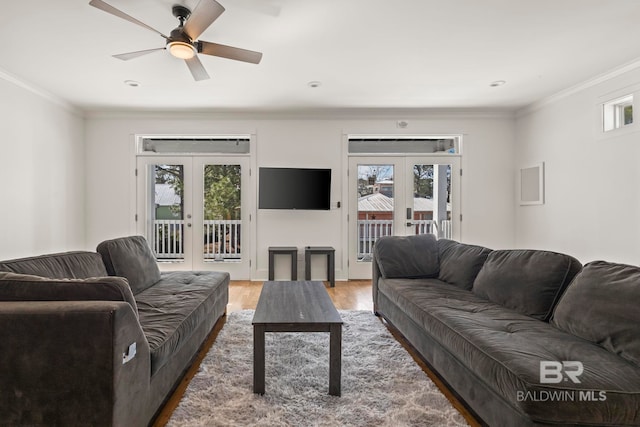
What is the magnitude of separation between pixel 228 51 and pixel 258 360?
2299mm

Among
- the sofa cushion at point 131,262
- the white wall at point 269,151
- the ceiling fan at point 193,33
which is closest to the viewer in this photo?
the ceiling fan at point 193,33

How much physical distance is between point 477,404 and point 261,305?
1.42 meters

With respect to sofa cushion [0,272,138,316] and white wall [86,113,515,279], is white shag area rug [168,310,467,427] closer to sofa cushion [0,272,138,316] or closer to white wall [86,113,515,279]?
sofa cushion [0,272,138,316]

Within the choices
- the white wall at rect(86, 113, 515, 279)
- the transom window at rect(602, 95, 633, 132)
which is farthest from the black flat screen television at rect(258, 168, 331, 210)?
the transom window at rect(602, 95, 633, 132)

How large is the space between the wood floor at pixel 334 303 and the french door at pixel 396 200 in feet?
2.31

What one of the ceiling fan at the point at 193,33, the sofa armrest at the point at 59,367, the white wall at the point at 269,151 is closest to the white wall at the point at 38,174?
the white wall at the point at 269,151

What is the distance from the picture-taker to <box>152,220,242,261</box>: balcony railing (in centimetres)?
550

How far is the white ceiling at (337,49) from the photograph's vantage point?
2686 mm

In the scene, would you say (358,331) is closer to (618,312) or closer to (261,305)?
(261,305)

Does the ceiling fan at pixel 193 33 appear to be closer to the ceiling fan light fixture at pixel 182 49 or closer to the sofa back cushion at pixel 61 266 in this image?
Result: the ceiling fan light fixture at pixel 182 49

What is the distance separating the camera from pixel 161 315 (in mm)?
2180

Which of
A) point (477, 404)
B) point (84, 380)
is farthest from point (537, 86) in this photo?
point (84, 380)

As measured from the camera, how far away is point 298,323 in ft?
6.70

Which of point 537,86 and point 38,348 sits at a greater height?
point 537,86
